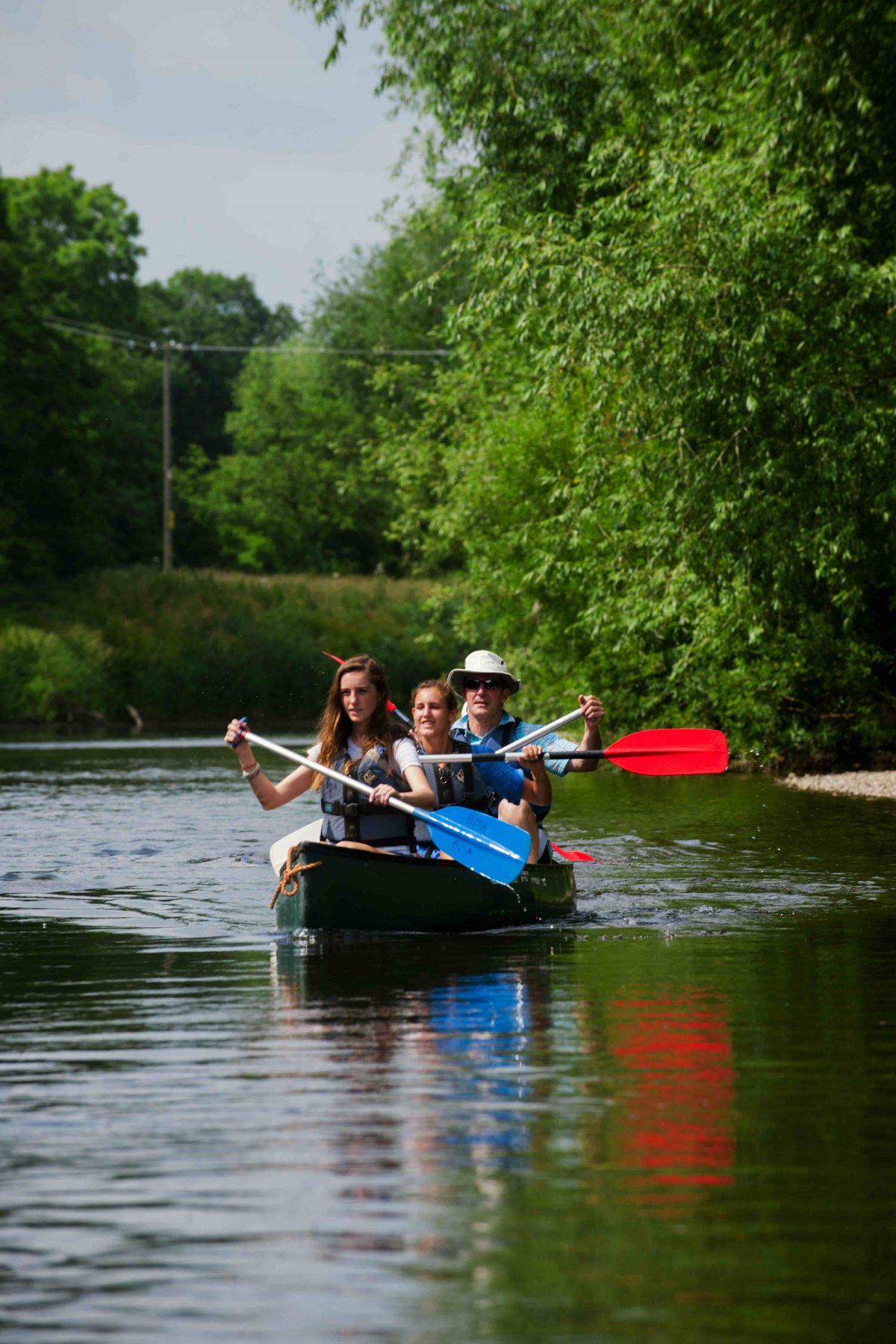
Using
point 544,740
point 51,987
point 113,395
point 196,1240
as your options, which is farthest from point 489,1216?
point 113,395

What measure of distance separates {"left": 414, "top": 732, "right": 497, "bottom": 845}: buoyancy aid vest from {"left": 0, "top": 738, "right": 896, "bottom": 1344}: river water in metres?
0.65

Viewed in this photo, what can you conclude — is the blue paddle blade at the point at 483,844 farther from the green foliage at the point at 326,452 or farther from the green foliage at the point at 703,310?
the green foliage at the point at 326,452

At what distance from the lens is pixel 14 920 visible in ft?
31.6

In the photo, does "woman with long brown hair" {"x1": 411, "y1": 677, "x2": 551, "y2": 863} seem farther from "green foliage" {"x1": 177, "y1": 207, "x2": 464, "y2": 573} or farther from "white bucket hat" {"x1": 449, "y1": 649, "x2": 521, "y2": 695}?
"green foliage" {"x1": 177, "y1": 207, "x2": 464, "y2": 573}

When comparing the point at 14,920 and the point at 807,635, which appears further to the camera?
the point at 807,635

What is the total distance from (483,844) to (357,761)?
694 millimetres

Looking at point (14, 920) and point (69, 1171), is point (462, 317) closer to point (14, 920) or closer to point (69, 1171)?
point (14, 920)

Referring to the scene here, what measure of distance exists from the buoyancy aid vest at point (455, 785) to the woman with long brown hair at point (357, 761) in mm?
272

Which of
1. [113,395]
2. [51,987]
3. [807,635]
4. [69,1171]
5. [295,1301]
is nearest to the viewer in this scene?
[295,1301]

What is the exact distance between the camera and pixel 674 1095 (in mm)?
5109

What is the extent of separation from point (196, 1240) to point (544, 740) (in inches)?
236

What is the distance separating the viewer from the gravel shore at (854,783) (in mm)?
17938

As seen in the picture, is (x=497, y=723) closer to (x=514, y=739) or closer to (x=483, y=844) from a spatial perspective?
(x=514, y=739)

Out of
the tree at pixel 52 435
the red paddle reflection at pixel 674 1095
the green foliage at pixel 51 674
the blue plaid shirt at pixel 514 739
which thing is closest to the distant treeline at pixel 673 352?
the blue plaid shirt at pixel 514 739
